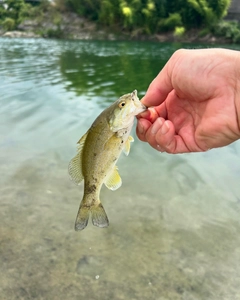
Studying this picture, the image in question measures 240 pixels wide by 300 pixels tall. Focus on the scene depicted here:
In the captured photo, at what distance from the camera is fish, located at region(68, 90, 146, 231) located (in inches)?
111

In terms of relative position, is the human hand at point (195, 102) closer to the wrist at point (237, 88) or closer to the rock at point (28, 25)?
the wrist at point (237, 88)

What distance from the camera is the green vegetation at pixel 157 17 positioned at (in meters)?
53.3

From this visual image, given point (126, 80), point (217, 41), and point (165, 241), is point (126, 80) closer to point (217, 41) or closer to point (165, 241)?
point (165, 241)

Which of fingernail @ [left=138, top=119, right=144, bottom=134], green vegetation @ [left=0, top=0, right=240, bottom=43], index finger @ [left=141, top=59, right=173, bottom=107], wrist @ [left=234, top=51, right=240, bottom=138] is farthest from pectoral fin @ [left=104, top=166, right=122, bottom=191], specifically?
green vegetation @ [left=0, top=0, right=240, bottom=43]

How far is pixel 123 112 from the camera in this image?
279 centimetres

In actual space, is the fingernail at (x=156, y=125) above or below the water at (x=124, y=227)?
above

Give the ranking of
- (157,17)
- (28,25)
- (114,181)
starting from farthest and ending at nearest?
(28,25) < (157,17) < (114,181)

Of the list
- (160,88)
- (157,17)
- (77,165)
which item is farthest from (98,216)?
(157,17)

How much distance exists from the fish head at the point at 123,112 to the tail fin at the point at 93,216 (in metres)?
0.74

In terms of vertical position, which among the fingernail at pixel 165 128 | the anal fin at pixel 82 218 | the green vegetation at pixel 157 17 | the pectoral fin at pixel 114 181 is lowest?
the green vegetation at pixel 157 17

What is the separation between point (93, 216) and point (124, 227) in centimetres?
204

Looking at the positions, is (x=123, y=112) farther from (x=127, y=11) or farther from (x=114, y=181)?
(x=127, y=11)

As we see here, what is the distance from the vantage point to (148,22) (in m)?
56.1

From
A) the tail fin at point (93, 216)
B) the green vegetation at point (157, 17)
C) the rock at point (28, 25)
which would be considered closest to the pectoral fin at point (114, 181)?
the tail fin at point (93, 216)
